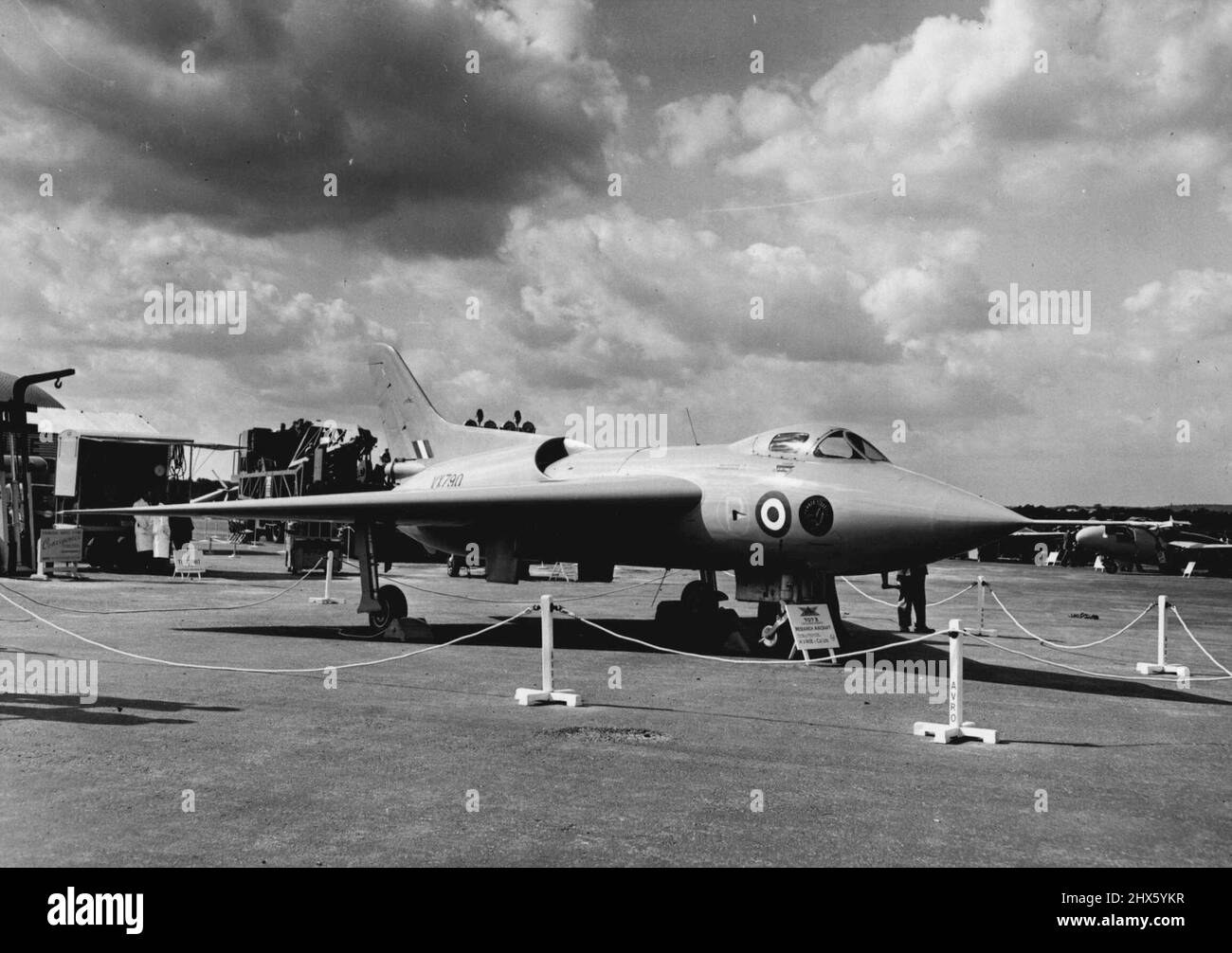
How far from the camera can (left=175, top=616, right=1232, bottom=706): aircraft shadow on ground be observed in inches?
440

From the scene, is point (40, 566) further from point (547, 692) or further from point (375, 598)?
point (547, 692)

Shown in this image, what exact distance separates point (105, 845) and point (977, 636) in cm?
1523

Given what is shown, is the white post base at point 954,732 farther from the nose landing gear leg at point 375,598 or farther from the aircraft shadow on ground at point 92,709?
the nose landing gear leg at point 375,598

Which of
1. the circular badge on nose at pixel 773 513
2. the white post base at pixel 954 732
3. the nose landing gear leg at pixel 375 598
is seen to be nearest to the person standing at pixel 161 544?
the nose landing gear leg at pixel 375 598

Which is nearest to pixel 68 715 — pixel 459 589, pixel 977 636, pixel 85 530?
pixel 977 636

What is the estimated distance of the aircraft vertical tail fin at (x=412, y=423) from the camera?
59.4 ft

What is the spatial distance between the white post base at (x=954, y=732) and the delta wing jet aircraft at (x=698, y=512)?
317cm

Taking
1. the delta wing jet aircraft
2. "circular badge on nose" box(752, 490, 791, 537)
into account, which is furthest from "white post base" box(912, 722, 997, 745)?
"circular badge on nose" box(752, 490, 791, 537)

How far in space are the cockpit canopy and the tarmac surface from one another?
115 inches

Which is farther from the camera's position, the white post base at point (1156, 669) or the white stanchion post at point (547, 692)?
the white post base at point (1156, 669)

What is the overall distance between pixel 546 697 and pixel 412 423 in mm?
11080

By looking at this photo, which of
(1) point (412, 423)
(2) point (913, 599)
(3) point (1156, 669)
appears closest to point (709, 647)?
(2) point (913, 599)

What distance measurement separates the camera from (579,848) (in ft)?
16.4
